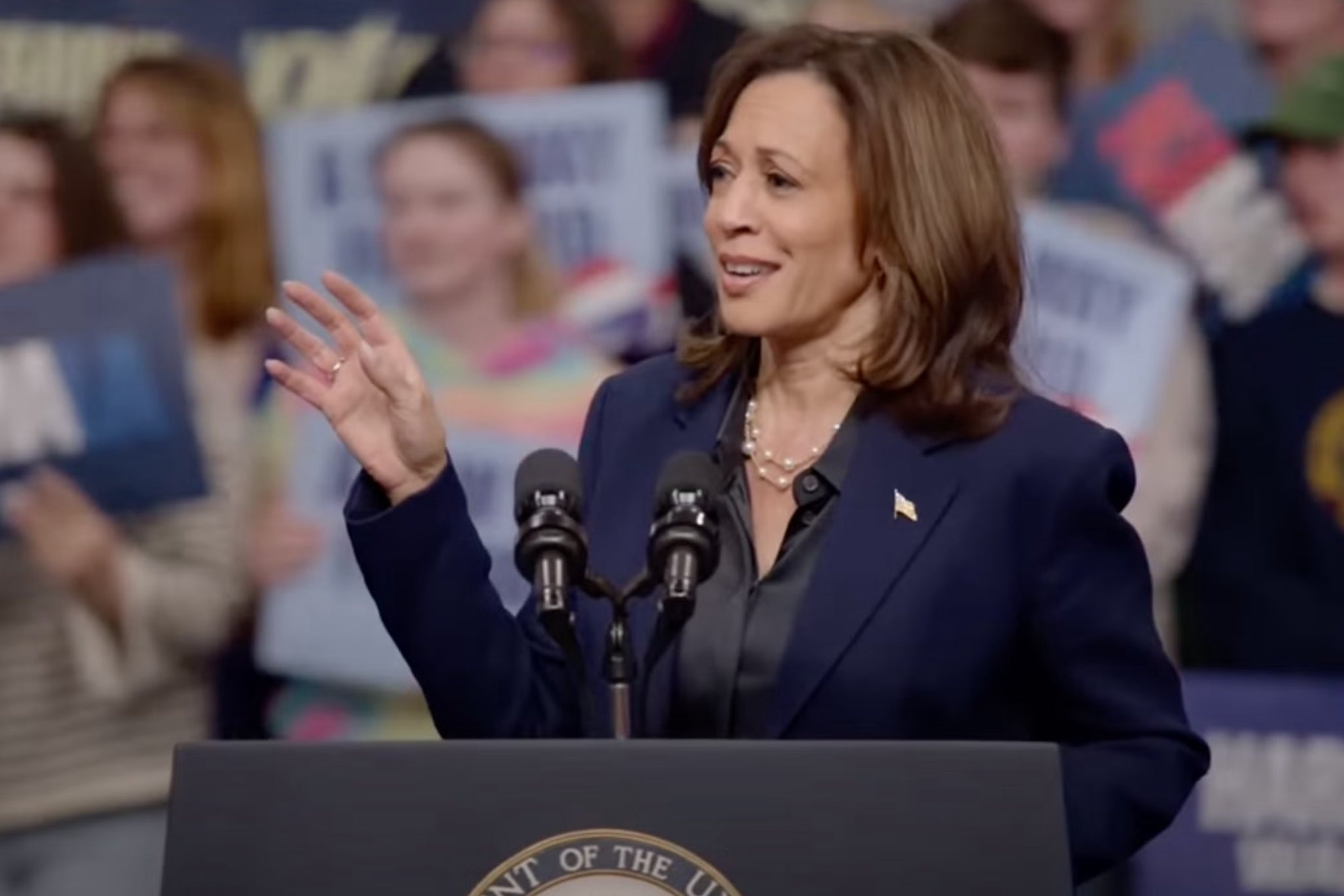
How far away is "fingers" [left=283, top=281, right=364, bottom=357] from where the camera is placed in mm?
2018

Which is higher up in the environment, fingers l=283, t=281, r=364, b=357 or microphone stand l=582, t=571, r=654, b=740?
fingers l=283, t=281, r=364, b=357

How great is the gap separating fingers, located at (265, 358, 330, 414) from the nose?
1.25ft

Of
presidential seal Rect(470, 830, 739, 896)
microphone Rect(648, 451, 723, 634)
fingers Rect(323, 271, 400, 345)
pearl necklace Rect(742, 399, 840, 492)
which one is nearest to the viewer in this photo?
presidential seal Rect(470, 830, 739, 896)

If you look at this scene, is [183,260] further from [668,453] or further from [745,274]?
[745,274]

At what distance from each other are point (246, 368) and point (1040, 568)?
2.64 m

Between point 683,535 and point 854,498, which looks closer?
point 683,535

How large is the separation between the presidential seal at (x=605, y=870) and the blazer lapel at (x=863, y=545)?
1.40 ft

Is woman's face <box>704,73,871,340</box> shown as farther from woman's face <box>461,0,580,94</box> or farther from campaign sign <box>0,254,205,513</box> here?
campaign sign <box>0,254,205,513</box>

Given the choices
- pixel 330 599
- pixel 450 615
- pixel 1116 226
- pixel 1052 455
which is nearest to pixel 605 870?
pixel 450 615

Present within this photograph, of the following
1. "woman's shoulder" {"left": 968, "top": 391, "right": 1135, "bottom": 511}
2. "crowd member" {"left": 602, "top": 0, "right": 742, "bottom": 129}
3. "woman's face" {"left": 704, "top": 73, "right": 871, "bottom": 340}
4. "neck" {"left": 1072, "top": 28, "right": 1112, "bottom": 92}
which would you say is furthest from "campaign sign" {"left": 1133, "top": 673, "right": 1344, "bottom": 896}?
"woman's face" {"left": 704, "top": 73, "right": 871, "bottom": 340}

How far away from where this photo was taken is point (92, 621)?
14.9ft

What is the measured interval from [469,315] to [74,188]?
0.78 m

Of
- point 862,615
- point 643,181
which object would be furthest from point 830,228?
point 643,181

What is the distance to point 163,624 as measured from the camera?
4.55 metres
